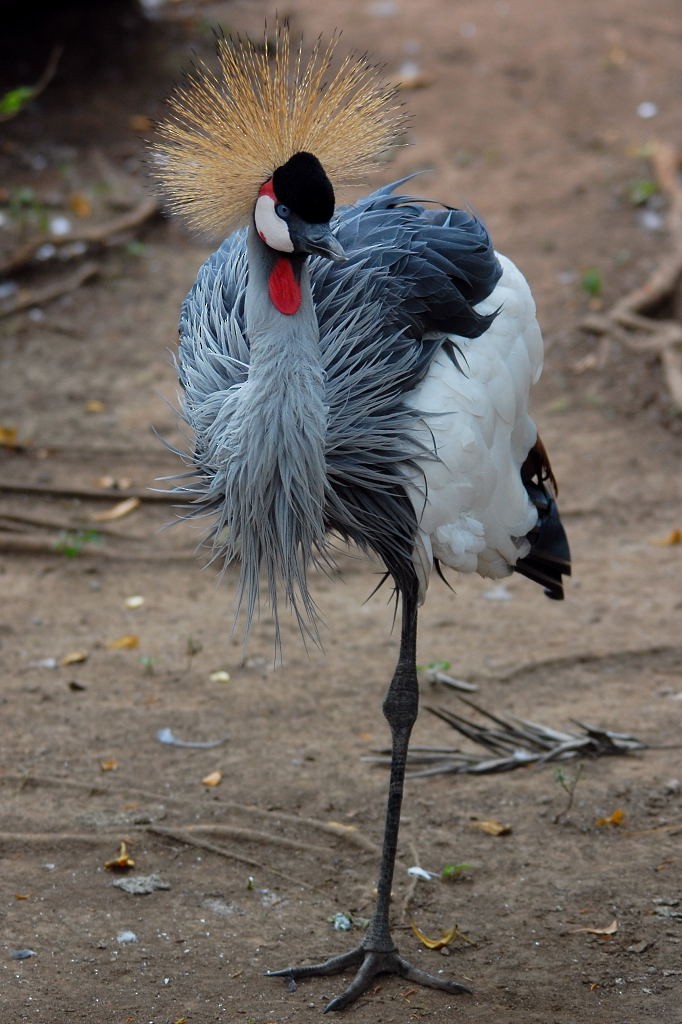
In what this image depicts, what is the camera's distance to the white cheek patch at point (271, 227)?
91.7 inches

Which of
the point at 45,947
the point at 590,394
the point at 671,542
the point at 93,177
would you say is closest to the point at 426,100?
the point at 93,177

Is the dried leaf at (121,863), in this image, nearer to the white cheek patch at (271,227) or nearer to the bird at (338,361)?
the bird at (338,361)

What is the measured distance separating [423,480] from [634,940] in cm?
116

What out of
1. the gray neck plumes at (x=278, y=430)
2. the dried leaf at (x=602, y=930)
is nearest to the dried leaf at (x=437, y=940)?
the dried leaf at (x=602, y=930)

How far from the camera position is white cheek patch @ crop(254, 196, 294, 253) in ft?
7.64

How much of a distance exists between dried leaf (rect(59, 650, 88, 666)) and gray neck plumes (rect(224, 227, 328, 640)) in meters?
1.51

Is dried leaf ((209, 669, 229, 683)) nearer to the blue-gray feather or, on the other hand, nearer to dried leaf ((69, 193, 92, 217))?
the blue-gray feather

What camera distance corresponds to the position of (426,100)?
26.6 feet

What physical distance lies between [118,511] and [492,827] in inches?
86.2

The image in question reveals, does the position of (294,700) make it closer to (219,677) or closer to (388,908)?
(219,677)

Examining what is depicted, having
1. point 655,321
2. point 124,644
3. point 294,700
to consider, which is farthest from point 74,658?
point 655,321

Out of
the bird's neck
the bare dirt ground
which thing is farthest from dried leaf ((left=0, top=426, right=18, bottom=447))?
the bird's neck

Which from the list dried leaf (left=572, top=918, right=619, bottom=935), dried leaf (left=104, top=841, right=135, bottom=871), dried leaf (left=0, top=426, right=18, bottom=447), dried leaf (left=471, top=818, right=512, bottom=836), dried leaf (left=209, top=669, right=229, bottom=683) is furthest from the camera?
dried leaf (left=0, top=426, right=18, bottom=447)

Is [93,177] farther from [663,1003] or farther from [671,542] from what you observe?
[663,1003]
